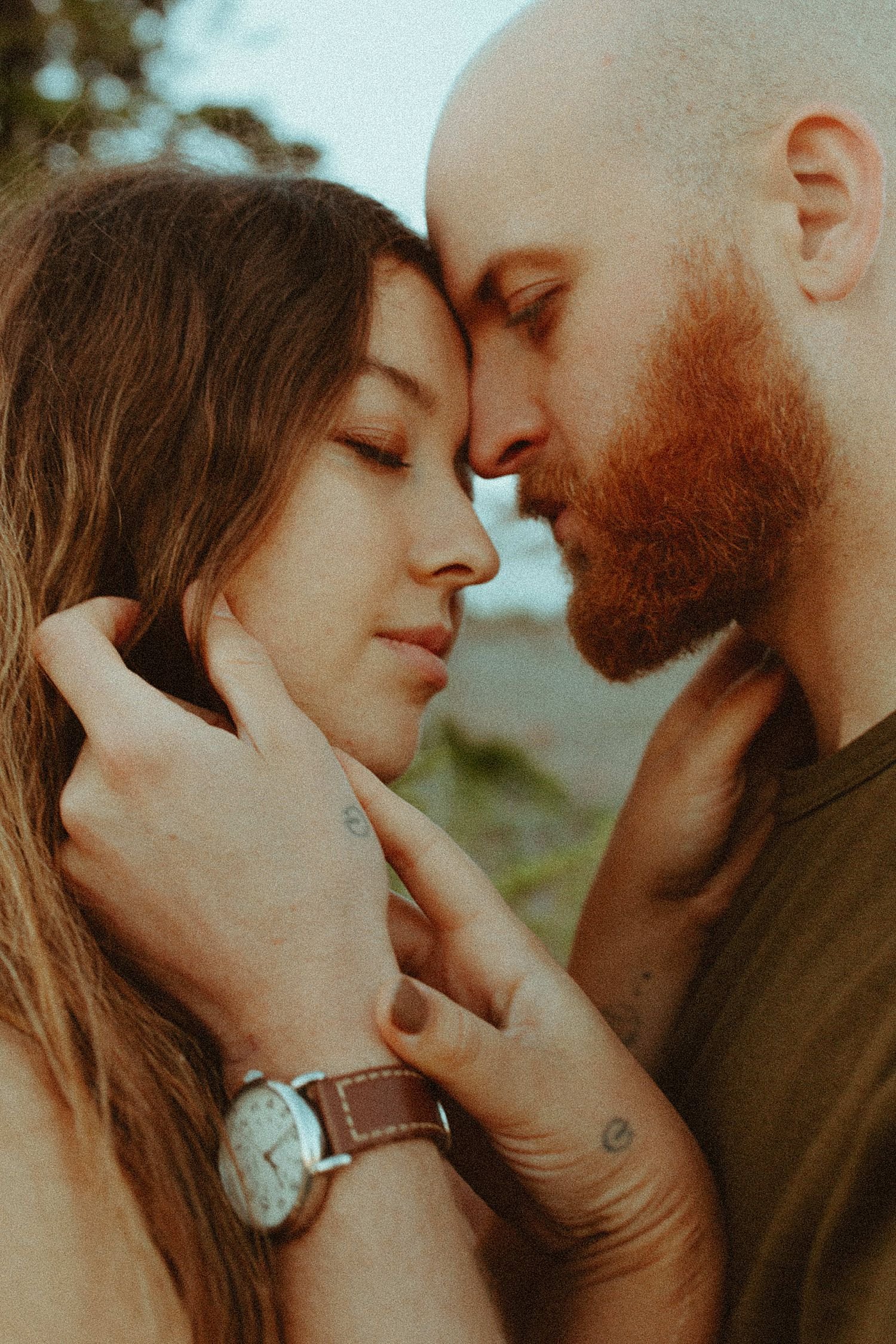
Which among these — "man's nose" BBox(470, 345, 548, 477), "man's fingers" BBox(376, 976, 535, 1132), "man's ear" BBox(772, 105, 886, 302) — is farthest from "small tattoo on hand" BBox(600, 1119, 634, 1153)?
"man's ear" BBox(772, 105, 886, 302)

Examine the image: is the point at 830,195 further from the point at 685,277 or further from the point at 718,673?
the point at 718,673

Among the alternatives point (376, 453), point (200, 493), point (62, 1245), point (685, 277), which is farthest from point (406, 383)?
point (62, 1245)

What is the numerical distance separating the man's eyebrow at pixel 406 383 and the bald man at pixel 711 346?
0.55ft

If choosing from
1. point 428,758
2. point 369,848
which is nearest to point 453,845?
point 369,848

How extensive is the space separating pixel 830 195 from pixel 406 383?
0.94 m

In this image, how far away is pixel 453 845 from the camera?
1.81m

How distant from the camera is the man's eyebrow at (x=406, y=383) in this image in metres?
2.08

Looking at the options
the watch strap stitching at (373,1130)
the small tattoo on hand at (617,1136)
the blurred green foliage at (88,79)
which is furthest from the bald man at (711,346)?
the blurred green foliage at (88,79)

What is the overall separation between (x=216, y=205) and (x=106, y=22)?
528 cm

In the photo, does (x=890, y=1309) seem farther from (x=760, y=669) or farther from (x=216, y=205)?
(x=216, y=205)

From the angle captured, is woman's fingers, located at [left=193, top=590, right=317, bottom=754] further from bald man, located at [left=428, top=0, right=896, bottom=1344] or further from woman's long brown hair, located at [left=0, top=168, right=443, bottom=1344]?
bald man, located at [left=428, top=0, right=896, bottom=1344]

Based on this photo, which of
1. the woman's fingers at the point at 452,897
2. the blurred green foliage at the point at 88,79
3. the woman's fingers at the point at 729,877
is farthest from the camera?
the blurred green foliage at the point at 88,79

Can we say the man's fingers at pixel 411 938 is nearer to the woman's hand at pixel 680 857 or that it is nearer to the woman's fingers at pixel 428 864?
the woman's fingers at pixel 428 864

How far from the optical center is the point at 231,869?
1501 millimetres
